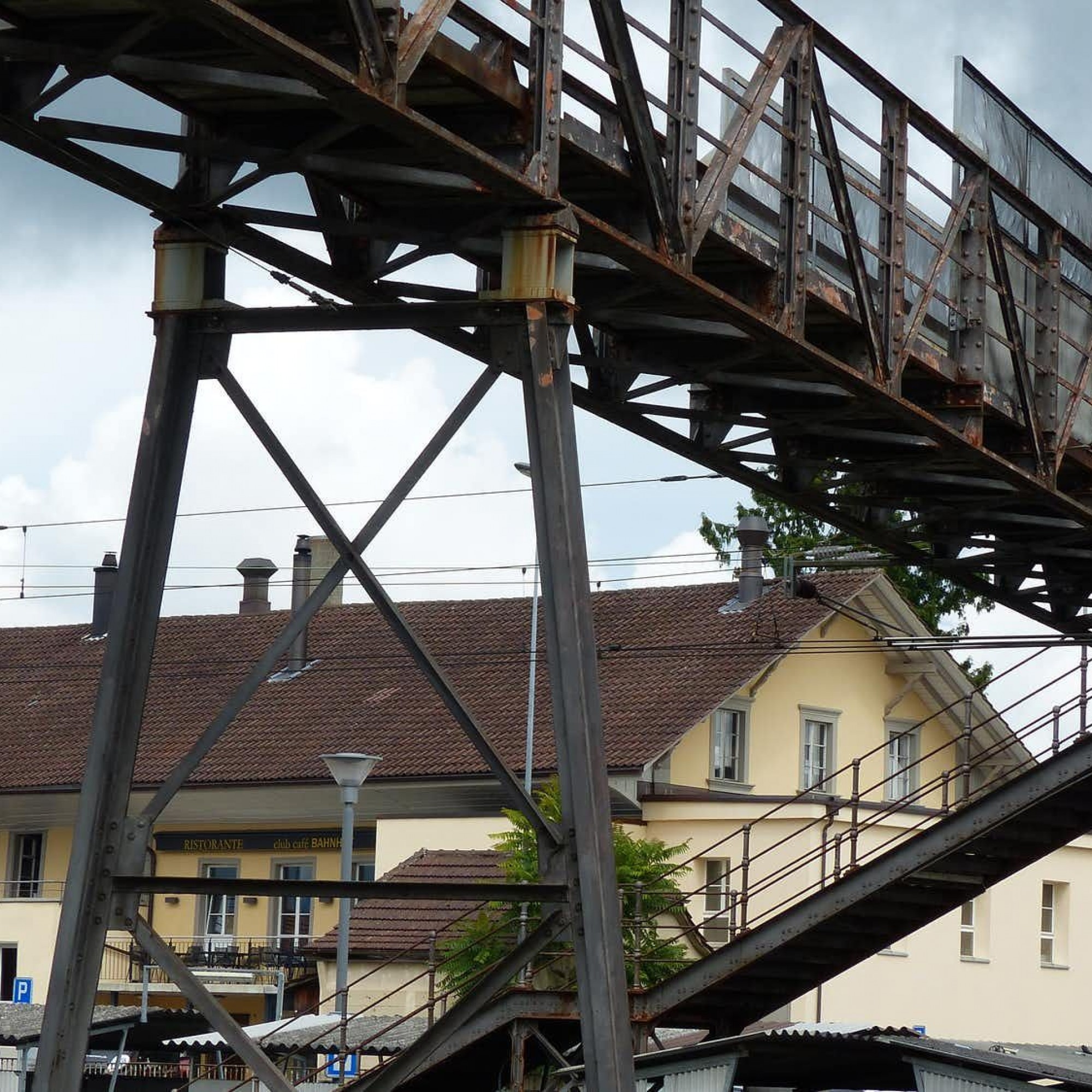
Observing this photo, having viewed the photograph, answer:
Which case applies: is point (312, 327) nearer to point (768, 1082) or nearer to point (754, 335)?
point (754, 335)

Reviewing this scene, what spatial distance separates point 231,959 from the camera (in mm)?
44938

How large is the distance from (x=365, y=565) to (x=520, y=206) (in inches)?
79.6

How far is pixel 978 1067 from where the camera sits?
16.1m

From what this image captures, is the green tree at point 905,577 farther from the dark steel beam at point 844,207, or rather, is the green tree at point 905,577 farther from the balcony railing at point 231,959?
the dark steel beam at point 844,207

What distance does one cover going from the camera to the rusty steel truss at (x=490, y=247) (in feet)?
34.2

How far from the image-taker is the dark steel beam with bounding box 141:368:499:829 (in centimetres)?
1148

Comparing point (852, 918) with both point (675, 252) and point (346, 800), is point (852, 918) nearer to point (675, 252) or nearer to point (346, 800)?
point (346, 800)

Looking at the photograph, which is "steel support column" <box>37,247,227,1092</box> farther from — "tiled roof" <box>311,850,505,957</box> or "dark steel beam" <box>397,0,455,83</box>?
"tiled roof" <box>311,850,505,957</box>

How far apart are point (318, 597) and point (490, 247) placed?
78.9 inches

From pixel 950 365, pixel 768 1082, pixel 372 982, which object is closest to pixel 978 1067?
pixel 768 1082

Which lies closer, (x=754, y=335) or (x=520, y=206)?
(x=520, y=206)

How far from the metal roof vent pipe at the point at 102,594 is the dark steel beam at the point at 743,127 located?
41519mm

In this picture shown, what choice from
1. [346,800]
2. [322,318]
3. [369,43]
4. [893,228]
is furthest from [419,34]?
[346,800]

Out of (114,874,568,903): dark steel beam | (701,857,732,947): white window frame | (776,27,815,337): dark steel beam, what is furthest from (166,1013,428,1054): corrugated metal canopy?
(114,874,568,903): dark steel beam
